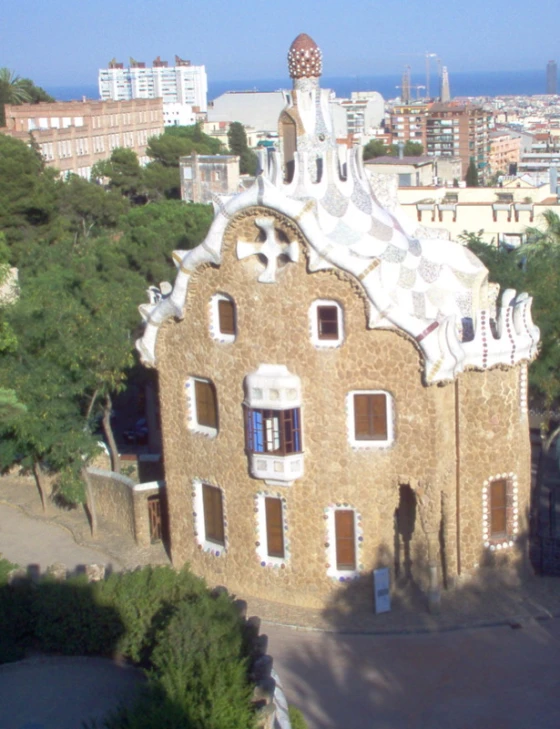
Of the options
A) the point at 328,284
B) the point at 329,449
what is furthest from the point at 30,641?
the point at 328,284

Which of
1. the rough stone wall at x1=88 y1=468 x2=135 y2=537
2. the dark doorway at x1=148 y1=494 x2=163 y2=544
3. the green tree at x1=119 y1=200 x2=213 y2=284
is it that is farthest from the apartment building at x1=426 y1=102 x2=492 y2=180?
the dark doorway at x1=148 y1=494 x2=163 y2=544

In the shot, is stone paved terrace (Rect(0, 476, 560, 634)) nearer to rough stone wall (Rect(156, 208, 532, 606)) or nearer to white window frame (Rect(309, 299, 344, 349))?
rough stone wall (Rect(156, 208, 532, 606))

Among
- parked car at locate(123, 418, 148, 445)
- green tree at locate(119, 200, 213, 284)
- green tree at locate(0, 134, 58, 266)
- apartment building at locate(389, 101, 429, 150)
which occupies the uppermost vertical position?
apartment building at locate(389, 101, 429, 150)

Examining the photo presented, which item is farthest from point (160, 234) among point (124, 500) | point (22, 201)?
point (124, 500)

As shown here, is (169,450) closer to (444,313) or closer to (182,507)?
(182,507)

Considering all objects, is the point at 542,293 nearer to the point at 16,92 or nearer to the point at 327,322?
the point at 327,322

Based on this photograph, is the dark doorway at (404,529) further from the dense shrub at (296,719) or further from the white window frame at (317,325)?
the dense shrub at (296,719)

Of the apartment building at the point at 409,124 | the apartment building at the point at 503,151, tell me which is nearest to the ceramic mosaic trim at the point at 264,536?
the apartment building at the point at 503,151
